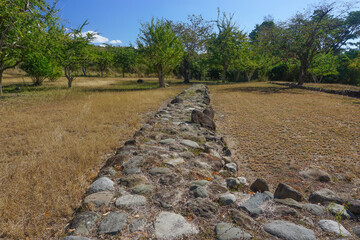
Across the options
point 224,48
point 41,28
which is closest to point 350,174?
point 41,28

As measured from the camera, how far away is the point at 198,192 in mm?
2363

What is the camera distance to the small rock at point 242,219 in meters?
1.87

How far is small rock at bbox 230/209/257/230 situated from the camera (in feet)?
6.14

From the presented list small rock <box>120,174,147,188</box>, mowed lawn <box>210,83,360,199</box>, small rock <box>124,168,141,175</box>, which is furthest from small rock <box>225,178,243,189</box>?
small rock <box>124,168,141,175</box>

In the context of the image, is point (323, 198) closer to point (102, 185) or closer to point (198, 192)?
point (198, 192)

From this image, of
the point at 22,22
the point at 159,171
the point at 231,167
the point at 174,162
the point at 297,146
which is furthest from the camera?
the point at 22,22

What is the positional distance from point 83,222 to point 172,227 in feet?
2.77

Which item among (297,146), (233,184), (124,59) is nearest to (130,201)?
(233,184)

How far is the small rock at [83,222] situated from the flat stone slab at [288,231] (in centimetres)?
162

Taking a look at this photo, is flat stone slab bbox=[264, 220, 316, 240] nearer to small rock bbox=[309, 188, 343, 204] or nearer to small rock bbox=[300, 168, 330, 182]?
small rock bbox=[309, 188, 343, 204]

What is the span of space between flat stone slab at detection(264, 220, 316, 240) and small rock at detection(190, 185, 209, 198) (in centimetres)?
71

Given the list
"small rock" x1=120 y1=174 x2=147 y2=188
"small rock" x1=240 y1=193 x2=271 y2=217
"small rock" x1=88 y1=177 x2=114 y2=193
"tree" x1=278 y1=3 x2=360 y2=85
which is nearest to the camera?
"small rock" x1=240 y1=193 x2=271 y2=217

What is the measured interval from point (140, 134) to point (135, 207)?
2.45 meters

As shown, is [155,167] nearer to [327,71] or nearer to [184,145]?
A: [184,145]
